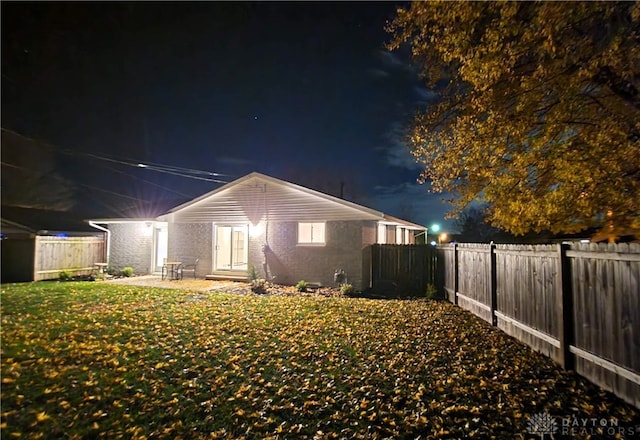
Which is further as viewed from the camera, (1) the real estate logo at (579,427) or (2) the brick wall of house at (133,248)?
(2) the brick wall of house at (133,248)

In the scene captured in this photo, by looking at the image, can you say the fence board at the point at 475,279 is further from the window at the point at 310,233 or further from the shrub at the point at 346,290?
the window at the point at 310,233

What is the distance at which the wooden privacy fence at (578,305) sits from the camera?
343 centimetres

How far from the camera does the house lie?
1248 centimetres

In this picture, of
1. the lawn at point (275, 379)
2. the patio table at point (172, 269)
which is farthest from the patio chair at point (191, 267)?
the lawn at point (275, 379)

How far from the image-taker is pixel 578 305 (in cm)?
422

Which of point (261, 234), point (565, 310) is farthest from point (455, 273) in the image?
point (261, 234)

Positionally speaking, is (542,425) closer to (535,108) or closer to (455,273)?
(535,108)

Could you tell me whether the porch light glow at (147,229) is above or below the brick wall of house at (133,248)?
above

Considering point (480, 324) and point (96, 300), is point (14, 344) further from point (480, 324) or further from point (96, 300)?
point (480, 324)

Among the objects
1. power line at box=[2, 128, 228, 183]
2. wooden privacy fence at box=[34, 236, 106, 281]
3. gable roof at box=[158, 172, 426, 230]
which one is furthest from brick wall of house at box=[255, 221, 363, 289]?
power line at box=[2, 128, 228, 183]

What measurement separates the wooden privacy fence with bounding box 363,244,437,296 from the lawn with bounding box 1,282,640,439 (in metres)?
3.86

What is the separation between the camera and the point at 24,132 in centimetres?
1975

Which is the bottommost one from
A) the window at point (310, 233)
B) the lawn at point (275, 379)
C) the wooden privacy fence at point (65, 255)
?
the lawn at point (275, 379)

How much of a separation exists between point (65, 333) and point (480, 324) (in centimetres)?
782
